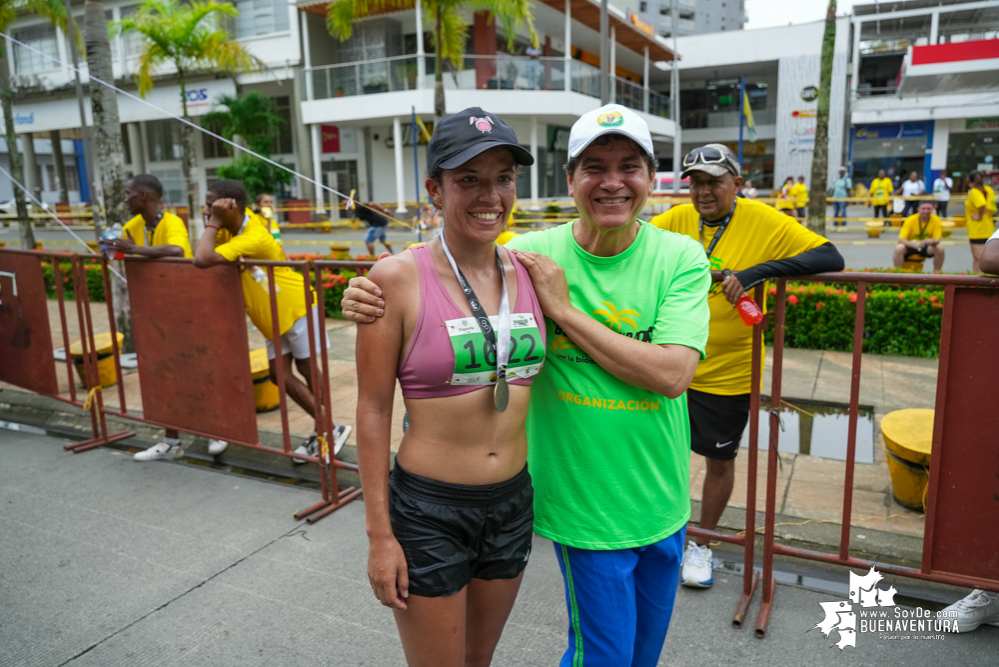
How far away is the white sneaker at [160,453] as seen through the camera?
499cm

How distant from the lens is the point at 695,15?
84.7 metres

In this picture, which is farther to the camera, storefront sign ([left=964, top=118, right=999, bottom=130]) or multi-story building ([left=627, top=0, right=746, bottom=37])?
multi-story building ([left=627, top=0, right=746, bottom=37])

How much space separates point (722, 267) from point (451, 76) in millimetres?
22633

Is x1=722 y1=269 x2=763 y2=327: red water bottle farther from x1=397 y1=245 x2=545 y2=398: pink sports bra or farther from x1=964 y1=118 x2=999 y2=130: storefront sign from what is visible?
x1=964 y1=118 x2=999 y2=130: storefront sign

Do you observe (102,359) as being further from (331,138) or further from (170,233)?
(331,138)

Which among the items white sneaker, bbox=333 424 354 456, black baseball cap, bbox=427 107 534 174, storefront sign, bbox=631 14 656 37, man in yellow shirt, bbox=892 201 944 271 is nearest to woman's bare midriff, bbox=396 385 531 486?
black baseball cap, bbox=427 107 534 174

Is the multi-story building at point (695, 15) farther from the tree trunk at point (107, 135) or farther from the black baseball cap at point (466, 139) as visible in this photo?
the black baseball cap at point (466, 139)

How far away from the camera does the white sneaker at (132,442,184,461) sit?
16.4 ft

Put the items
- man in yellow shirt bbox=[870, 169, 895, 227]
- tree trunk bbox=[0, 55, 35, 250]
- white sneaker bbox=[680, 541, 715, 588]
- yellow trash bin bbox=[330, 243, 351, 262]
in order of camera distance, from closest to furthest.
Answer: white sneaker bbox=[680, 541, 715, 588], tree trunk bbox=[0, 55, 35, 250], yellow trash bin bbox=[330, 243, 351, 262], man in yellow shirt bbox=[870, 169, 895, 227]

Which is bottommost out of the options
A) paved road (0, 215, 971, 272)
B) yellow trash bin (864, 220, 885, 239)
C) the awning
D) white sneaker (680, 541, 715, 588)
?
white sneaker (680, 541, 715, 588)

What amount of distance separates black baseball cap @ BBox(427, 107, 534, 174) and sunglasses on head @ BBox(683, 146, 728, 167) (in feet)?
5.44

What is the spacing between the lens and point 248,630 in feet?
9.75

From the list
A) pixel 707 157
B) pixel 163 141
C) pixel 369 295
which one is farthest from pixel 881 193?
pixel 163 141

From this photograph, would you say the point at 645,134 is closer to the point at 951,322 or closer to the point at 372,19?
the point at 951,322
